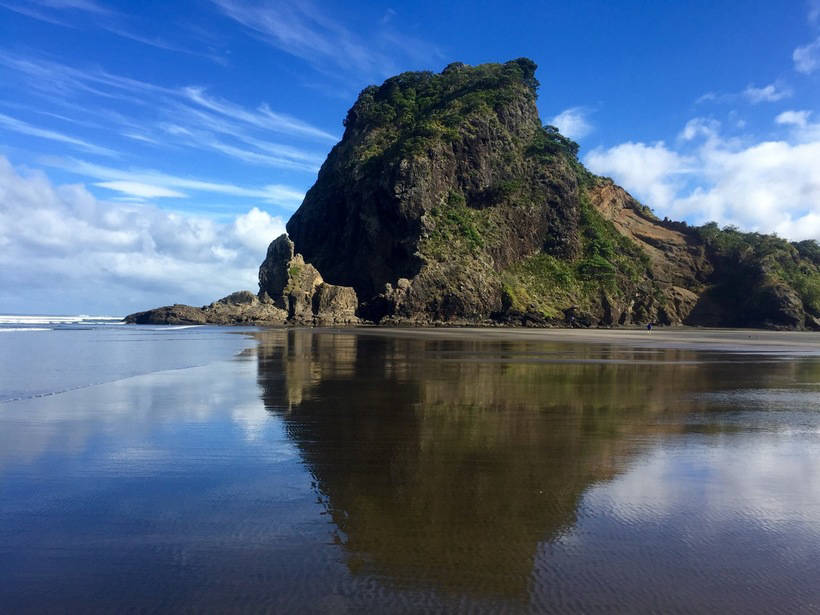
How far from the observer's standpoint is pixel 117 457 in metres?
7.72

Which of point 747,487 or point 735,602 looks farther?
point 747,487

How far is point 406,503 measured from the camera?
19.4 ft

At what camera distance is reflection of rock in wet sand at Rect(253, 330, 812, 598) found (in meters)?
4.72

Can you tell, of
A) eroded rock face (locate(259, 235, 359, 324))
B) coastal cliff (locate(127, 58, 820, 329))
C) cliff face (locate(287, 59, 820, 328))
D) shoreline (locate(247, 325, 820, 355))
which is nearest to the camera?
shoreline (locate(247, 325, 820, 355))

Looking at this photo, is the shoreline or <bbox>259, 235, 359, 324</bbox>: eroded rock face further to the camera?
<bbox>259, 235, 359, 324</bbox>: eroded rock face

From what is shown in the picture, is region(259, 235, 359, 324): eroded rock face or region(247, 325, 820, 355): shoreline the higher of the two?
region(259, 235, 359, 324): eroded rock face

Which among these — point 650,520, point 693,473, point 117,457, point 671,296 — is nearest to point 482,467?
point 650,520

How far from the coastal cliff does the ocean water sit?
6388cm

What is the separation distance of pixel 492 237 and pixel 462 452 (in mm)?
81963

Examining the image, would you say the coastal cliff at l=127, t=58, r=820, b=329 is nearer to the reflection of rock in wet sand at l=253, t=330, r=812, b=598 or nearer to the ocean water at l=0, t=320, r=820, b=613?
the reflection of rock in wet sand at l=253, t=330, r=812, b=598

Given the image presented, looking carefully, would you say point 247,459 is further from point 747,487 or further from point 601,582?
point 747,487

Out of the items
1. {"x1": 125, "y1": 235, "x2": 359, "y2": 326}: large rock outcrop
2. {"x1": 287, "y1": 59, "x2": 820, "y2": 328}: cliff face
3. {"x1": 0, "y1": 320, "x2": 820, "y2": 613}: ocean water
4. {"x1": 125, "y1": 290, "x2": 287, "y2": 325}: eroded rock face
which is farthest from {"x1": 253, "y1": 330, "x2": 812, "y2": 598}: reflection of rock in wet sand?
{"x1": 125, "y1": 290, "x2": 287, "y2": 325}: eroded rock face

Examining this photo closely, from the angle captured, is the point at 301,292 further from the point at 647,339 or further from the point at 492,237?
the point at 647,339

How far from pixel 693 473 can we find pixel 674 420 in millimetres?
3883
